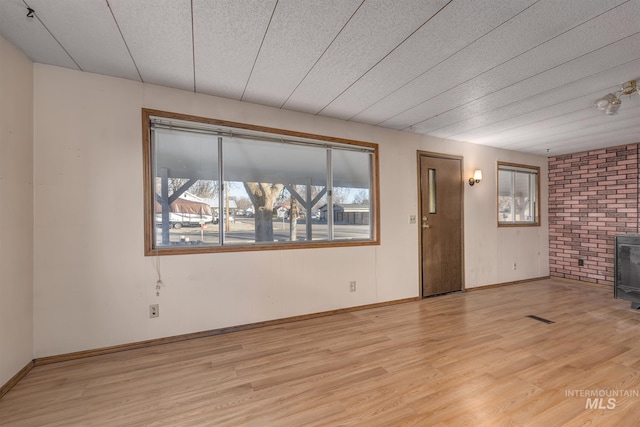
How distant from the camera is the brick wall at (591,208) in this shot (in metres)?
4.48

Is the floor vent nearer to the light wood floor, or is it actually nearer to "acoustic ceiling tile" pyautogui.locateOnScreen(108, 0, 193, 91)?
the light wood floor

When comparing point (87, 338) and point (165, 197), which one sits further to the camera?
point (165, 197)

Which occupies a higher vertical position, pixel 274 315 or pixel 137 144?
pixel 137 144

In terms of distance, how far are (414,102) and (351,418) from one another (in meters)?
2.86

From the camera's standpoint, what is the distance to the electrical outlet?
8.49ft

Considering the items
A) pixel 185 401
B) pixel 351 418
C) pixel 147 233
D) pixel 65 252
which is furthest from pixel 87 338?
pixel 351 418

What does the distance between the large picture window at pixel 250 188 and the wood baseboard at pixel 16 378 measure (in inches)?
45.0

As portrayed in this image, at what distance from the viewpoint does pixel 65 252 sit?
2.31 meters

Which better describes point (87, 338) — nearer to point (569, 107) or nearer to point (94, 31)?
point (94, 31)

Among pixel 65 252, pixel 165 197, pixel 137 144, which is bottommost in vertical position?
pixel 65 252

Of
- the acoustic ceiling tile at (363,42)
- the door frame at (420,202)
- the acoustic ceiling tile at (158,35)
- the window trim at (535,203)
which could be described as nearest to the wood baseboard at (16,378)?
the acoustic ceiling tile at (158,35)

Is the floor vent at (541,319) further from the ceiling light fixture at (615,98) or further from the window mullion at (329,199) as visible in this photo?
the window mullion at (329,199)

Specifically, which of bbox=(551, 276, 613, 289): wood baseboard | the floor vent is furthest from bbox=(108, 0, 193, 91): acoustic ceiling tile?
bbox=(551, 276, 613, 289): wood baseboard

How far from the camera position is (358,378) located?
2068 millimetres
